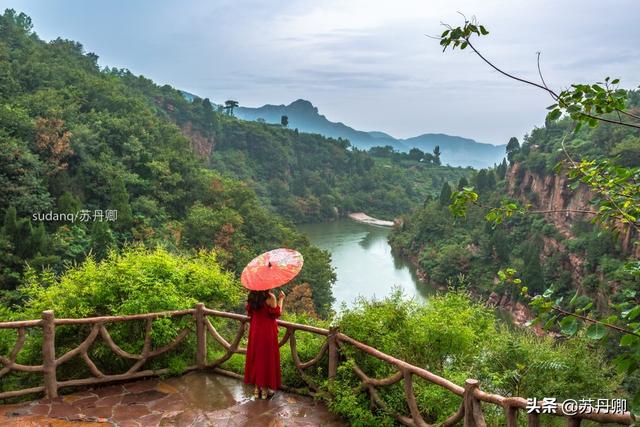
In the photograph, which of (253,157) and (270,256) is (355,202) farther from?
(270,256)

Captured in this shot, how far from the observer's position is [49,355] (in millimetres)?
4625

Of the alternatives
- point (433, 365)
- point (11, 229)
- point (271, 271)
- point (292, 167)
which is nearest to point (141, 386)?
point (271, 271)

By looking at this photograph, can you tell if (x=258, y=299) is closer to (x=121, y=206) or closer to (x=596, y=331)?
(x=596, y=331)

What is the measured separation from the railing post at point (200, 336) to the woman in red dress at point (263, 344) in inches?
31.4

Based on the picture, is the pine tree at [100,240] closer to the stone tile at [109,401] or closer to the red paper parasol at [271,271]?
the stone tile at [109,401]

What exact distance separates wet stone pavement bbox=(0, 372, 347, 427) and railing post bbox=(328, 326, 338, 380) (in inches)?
13.5

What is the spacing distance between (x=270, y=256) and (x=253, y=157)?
243 ft

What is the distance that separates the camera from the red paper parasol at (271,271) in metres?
4.30

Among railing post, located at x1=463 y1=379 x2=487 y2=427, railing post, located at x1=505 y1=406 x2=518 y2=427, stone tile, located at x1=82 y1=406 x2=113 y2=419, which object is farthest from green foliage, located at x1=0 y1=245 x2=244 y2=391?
railing post, located at x1=505 y1=406 x2=518 y2=427

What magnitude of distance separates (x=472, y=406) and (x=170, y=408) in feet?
8.78

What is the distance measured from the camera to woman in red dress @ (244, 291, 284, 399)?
14.9 feet

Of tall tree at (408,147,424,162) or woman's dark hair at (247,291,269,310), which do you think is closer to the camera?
woman's dark hair at (247,291,269,310)

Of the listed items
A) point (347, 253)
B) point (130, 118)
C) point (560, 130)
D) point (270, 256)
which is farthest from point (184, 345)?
point (560, 130)

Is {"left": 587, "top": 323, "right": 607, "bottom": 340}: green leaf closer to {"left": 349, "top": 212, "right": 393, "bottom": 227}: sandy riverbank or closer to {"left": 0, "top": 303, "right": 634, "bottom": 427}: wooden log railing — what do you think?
{"left": 0, "top": 303, "right": 634, "bottom": 427}: wooden log railing
